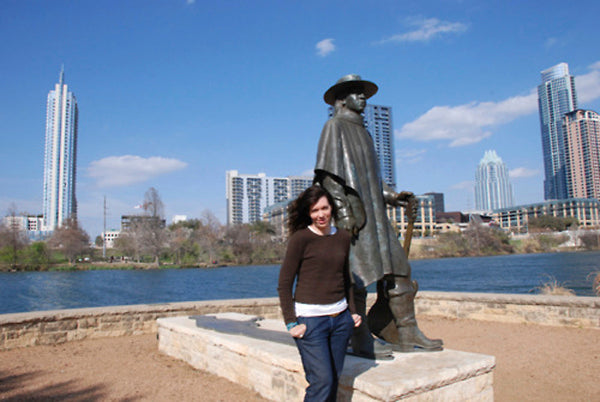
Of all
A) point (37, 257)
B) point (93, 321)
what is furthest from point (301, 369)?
point (37, 257)

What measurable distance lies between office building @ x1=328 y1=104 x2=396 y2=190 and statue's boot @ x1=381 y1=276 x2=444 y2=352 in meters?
132

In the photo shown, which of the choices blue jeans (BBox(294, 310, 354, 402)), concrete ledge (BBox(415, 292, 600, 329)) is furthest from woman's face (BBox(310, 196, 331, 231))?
concrete ledge (BBox(415, 292, 600, 329))

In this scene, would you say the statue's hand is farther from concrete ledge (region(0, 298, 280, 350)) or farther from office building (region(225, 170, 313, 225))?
office building (region(225, 170, 313, 225))

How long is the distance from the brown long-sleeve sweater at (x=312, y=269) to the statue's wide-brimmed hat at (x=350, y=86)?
1.87m

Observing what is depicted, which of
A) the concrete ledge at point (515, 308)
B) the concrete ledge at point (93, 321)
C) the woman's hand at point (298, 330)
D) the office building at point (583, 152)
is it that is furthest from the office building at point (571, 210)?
the woman's hand at point (298, 330)

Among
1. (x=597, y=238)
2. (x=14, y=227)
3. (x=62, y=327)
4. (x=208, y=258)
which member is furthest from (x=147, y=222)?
(x=597, y=238)

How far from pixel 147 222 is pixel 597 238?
209ft

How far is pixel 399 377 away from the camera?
2777 mm

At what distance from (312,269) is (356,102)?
199cm

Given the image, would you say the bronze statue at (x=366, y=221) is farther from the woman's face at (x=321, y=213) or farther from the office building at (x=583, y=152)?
the office building at (x=583, y=152)

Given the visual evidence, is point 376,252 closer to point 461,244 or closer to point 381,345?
Result: point 381,345

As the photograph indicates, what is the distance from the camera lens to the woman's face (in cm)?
245

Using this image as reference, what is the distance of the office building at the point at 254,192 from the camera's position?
141m

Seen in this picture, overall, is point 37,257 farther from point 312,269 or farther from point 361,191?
point 312,269
